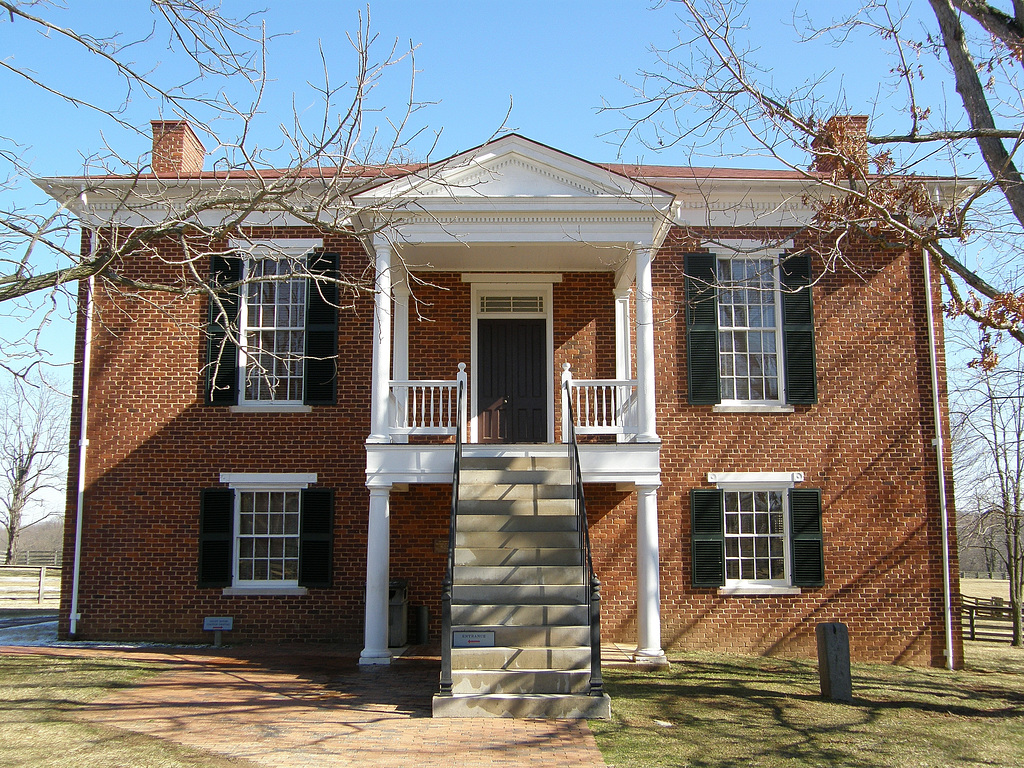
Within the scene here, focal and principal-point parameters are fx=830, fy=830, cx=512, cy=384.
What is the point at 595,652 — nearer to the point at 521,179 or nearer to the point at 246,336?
the point at 521,179

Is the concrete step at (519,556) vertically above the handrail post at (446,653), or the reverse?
the concrete step at (519,556)

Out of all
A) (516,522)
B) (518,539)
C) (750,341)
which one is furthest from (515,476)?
(750,341)

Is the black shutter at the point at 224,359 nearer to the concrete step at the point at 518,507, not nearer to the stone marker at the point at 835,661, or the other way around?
the concrete step at the point at 518,507

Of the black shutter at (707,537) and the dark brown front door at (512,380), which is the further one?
the dark brown front door at (512,380)

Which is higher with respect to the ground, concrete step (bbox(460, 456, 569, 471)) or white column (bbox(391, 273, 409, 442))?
white column (bbox(391, 273, 409, 442))

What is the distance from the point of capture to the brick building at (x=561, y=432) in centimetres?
1260

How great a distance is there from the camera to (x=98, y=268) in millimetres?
6180

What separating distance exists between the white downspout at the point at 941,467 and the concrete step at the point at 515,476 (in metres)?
6.22

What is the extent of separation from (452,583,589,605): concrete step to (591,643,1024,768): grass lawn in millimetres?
1140

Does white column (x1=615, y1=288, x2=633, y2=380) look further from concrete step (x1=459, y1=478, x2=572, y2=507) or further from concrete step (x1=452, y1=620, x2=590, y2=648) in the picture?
concrete step (x1=452, y1=620, x2=590, y2=648)

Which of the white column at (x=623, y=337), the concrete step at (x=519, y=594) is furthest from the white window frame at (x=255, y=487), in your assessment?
the white column at (x=623, y=337)

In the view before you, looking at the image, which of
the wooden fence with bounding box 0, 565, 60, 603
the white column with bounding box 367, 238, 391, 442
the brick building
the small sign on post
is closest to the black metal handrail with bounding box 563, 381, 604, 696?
the brick building

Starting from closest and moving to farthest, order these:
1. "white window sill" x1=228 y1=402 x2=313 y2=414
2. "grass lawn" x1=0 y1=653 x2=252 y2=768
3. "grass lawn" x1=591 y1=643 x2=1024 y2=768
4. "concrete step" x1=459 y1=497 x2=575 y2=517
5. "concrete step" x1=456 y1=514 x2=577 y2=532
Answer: "grass lawn" x1=0 y1=653 x2=252 y2=768 → "grass lawn" x1=591 y1=643 x2=1024 y2=768 → "concrete step" x1=456 y1=514 x2=577 y2=532 → "concrete step" x1=459 y1=497 x2=575 y2=517 → "white window sill" x1=228 y1=402 x2=313 y2=414

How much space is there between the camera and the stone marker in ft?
30.3
